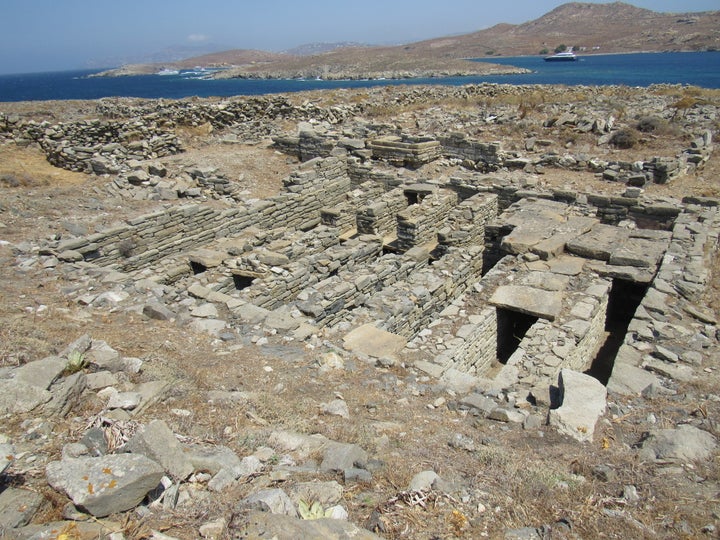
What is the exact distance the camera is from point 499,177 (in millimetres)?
13086

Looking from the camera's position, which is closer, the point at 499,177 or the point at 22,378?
the point at 22,378

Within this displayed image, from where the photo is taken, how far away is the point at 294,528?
93.9 inches

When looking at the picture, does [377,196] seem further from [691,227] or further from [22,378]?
[22,378]

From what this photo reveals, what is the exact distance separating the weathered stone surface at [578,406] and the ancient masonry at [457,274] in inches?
16.1

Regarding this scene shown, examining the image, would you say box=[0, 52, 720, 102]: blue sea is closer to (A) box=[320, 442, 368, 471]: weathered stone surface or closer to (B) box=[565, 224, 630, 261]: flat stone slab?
(B) box=[565, 224, 630, 261]: flat stone slab

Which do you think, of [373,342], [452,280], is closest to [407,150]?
[452,280]

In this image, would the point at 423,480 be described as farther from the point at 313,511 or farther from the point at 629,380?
the point at 629,380

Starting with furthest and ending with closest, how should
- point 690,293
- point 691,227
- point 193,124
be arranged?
point 193,124, point 691,227, point 690,293

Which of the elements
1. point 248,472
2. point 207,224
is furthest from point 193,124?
point 248,472

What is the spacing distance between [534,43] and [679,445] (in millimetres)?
152152

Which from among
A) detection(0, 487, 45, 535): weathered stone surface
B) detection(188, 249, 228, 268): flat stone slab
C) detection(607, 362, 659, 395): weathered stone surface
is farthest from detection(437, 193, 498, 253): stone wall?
detection(0, 487, 45, 535): weathered stone surface

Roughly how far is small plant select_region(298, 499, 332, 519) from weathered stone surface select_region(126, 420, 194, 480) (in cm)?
A: 79

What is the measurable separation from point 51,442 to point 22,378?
2.61 feet

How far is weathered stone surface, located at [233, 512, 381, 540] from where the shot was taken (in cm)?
234
